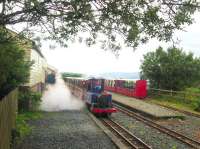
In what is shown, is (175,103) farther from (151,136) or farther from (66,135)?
(66,135)

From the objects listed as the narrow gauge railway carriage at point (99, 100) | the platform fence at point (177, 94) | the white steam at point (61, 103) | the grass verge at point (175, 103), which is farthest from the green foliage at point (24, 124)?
the platform fence at point (177, 94)

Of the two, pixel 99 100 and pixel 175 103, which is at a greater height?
pixel 99 100

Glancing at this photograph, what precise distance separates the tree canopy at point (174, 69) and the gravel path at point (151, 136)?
16.8 m

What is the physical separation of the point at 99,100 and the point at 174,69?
16.3 m

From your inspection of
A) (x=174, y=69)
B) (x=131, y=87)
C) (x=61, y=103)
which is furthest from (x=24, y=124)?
(x=131, y=87)

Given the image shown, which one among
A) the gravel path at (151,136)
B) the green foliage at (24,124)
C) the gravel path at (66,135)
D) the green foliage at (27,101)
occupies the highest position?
the green foliage at (27,101)

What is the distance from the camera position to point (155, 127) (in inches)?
795

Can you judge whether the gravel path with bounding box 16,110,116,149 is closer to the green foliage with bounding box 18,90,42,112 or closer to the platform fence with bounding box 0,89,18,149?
the platform fence with bounding box 0,89,18,149

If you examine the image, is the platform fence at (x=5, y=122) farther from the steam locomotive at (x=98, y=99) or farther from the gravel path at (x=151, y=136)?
the steam locomotive at (x=98, y=99)

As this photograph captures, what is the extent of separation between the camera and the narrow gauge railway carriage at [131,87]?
134 feet

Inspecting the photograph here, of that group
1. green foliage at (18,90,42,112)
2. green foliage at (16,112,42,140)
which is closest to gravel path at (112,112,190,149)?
green foliage at (16,112,42,140)

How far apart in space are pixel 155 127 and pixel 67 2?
12.4 m

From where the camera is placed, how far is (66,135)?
16.5 metres

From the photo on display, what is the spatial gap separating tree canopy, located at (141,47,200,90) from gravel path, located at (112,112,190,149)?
16.8 m
